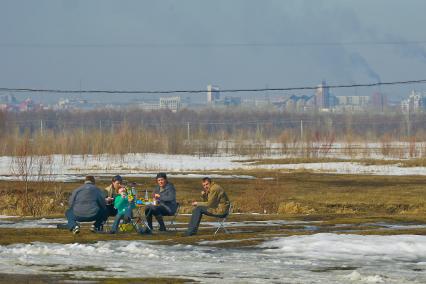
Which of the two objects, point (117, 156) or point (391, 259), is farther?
point (117, 156)

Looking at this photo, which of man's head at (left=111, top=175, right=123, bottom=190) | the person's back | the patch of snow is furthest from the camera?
man's head at (left=111, top=175, right=123, bottom=190)

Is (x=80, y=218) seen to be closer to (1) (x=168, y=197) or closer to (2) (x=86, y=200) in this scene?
(2) (x=86, y=200)

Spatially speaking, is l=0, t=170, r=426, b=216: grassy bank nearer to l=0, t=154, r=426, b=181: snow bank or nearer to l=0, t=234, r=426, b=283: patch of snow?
l=0, t=154, r=426, b=181: snow bank

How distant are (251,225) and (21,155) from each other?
1367cm

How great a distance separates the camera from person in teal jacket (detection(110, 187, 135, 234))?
24.4 meters

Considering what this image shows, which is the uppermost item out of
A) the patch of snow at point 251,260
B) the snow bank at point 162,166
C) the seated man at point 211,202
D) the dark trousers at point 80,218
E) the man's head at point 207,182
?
the snow bank at point 162,166

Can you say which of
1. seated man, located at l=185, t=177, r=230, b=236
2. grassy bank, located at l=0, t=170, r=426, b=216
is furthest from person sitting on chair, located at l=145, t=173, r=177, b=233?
grassy bank, located at l=0, t=170, r=426, b=216

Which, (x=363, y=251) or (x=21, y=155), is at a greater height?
(x=21, y=155)

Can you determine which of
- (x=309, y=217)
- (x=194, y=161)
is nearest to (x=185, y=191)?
(x=309, y=217)

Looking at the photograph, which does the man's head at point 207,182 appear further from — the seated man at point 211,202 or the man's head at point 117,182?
the man's head at point 117,182

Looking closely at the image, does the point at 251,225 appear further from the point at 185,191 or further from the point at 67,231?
the point at 185,191

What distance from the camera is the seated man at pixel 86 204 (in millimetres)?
23734

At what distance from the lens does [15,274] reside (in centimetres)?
1797

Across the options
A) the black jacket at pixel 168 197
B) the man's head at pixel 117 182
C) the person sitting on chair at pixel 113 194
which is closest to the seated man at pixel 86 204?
the person sitting on chair at pixel 113 194
